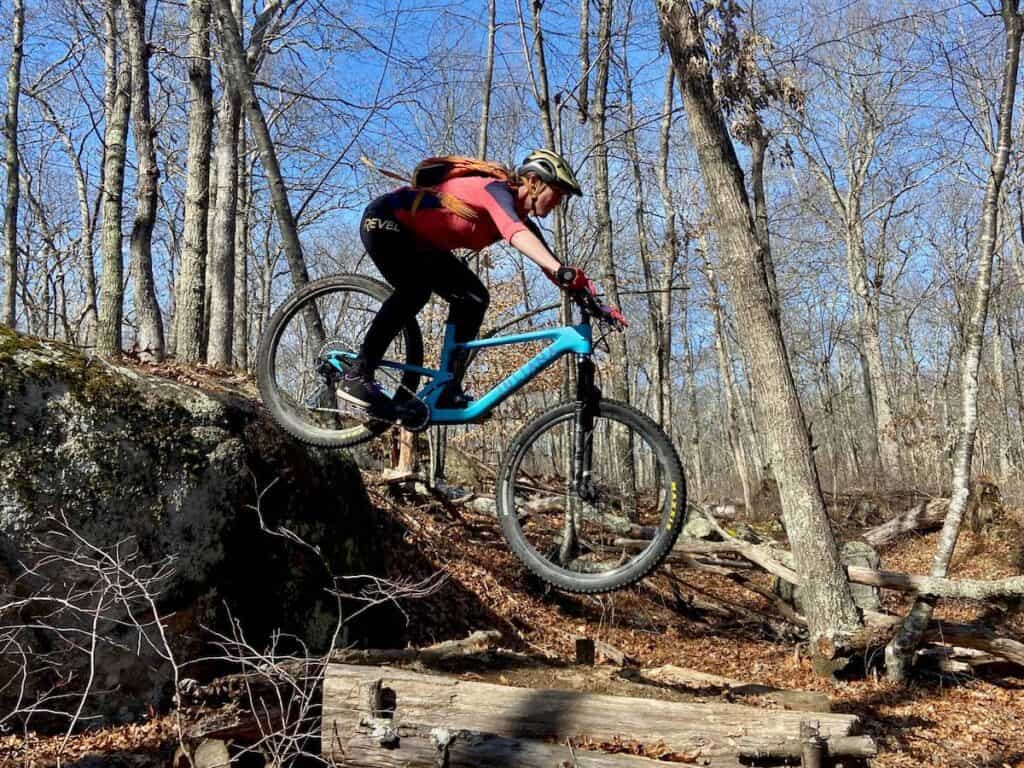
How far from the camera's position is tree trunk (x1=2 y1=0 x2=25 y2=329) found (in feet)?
52.0

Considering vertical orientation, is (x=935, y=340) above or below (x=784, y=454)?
above

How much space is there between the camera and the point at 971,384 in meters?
7.88

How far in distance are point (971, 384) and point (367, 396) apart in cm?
672

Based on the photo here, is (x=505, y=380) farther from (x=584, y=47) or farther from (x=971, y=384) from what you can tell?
(x=584, y=47)

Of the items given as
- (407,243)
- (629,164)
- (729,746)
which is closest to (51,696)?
(407,243)

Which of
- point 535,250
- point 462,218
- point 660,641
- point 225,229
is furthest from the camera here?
point 225,229

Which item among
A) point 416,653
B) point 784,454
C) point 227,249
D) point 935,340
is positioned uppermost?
point 935,340

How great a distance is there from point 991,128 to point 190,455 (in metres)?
24.7

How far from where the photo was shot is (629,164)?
20.6 metres

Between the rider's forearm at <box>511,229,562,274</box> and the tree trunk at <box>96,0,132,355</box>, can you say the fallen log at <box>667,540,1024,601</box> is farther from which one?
the tree trunk at <box>96,0,132,355</box>

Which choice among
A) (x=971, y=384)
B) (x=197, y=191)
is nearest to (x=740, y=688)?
(x=971, y=384)

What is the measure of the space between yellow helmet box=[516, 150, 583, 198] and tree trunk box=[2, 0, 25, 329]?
15.7m

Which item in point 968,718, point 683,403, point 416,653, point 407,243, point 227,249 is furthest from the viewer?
point 683,403

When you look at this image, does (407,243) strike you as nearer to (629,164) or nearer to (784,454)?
(784,454)
